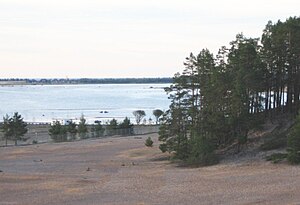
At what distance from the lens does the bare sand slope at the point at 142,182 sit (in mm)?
23297

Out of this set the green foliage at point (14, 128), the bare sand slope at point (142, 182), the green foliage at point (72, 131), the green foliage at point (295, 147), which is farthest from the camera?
the green foliage at point (72, 131)

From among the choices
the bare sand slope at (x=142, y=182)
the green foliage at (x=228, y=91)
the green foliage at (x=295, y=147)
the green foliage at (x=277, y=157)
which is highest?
the green foliage at (x=228, y=91)

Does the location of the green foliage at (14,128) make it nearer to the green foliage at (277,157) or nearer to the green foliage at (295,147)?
the green foliage at (277,157)

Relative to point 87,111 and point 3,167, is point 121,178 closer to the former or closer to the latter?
point 3,167

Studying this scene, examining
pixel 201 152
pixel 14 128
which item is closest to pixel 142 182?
pixel 201 152

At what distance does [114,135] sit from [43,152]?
2393cm

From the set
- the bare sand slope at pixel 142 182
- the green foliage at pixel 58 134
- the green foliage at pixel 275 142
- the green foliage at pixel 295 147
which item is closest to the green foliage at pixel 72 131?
the green foliage at pixel 58 134

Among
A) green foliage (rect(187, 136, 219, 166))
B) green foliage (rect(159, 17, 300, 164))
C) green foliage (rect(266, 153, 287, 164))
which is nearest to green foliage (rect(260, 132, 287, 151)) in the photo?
green foliage (rect(159, 17, 300, 164))

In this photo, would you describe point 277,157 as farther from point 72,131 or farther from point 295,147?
point 72,131

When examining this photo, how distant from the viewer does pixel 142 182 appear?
29.6 m

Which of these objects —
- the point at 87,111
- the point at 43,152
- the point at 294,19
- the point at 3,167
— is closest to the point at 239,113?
the point at 294,19

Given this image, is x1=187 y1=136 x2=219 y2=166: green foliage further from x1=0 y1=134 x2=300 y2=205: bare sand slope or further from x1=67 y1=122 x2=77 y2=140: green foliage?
x1=67 y1=122 x2=77 y2=140: green foliage

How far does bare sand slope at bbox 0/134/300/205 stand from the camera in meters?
23.3

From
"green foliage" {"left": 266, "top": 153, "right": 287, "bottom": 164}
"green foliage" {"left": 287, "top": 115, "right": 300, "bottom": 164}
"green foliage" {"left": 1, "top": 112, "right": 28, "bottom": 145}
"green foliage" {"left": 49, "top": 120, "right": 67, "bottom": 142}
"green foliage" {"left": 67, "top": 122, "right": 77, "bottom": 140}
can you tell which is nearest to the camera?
"green foliage" {"left": 287, "top": 115, "right": 300, "bottom": 164}
